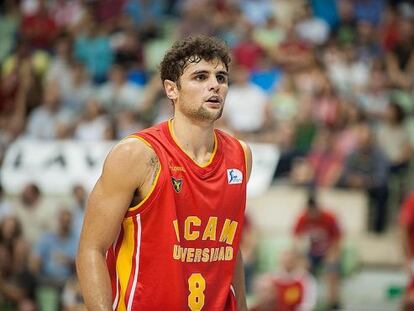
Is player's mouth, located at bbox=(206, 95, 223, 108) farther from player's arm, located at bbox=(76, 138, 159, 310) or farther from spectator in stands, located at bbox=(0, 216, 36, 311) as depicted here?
spectator in stands, located at bbox=(0, 216, 36, 311)

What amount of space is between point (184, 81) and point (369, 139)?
7.71 m

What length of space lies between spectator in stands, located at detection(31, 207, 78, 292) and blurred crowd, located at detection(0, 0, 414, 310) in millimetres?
15

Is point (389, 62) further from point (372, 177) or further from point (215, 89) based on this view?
point (215, 89)

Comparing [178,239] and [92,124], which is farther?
[92,124]

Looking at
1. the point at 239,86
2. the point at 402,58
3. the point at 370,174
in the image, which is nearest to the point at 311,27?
the point at 402,58

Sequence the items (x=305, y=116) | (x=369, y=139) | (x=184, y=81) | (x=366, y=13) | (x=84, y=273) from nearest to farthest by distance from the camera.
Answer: (x=84, y=273) → (x=184, y=81) → (x=369, y=139) → (x=305, y=116) → (x=366, y=13)

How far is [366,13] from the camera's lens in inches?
648

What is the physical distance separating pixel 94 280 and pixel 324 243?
7.40 metres

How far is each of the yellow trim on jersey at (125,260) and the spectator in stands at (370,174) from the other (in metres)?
7.89

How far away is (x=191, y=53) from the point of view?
17.4ft

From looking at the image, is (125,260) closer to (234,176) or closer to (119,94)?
(234,176)

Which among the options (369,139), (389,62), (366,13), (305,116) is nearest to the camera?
(369,139)

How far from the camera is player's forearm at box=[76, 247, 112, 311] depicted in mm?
4902

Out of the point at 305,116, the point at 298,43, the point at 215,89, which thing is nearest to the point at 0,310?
the point at 305,116
